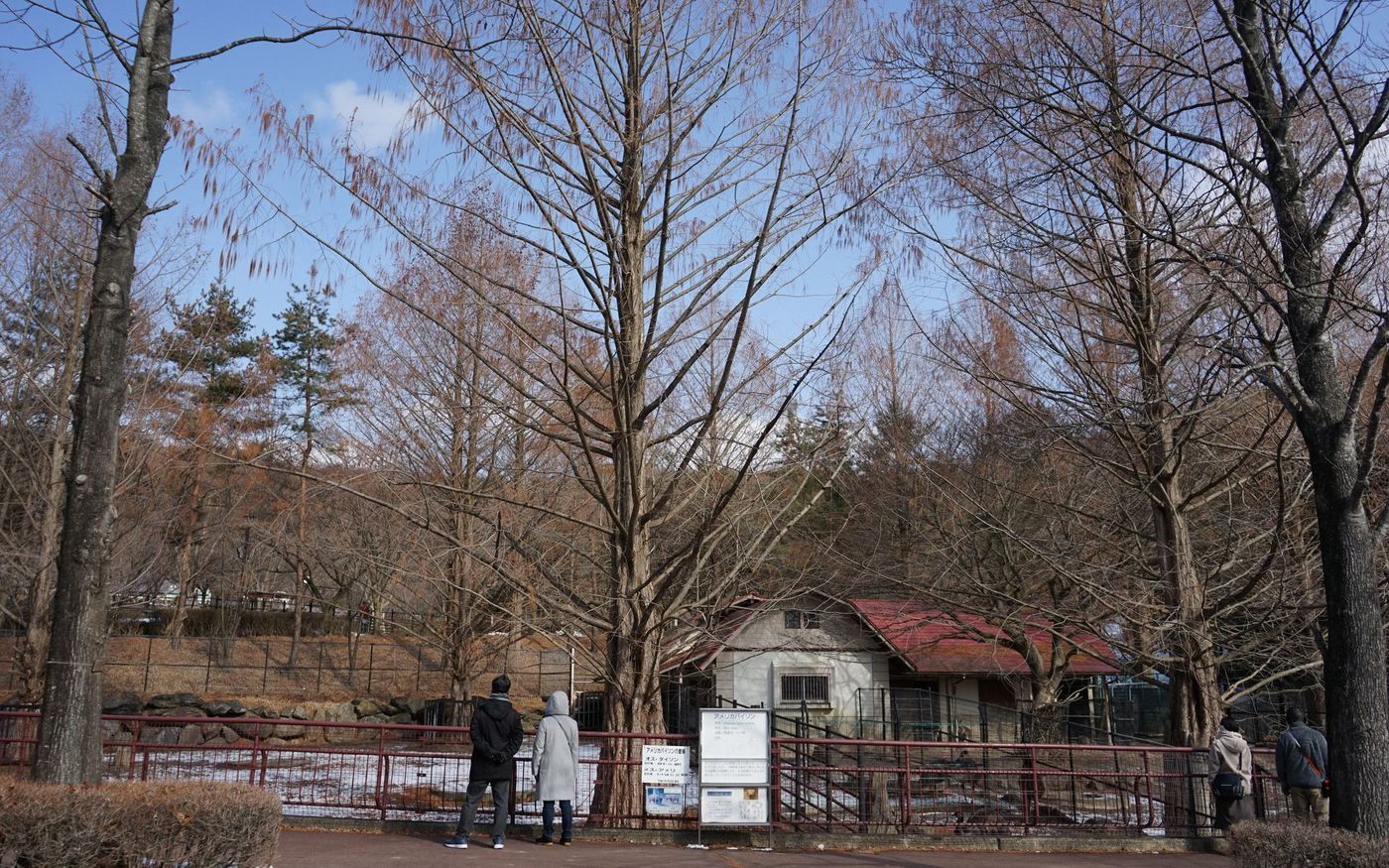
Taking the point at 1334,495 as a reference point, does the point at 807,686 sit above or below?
below

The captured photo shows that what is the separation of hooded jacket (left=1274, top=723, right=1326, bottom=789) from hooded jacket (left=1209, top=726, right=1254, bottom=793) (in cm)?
43

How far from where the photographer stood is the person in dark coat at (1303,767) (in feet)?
35.7

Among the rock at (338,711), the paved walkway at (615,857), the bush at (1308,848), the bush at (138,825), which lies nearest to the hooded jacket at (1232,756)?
the paved walkway at (615,857)

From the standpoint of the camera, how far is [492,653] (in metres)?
26.1

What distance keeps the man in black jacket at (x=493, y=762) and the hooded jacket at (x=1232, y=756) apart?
314 inches

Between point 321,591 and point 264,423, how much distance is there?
14.8 meters

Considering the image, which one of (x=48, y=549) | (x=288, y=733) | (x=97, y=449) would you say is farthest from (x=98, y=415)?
(x=288, y=733)

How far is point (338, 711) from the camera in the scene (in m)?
32.7

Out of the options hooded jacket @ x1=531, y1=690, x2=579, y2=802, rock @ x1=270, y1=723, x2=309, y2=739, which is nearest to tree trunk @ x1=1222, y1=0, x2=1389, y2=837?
hooded jacket @ x1=531, y1=690, x2=579, y2=802

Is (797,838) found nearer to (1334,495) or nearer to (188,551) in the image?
(1334,495)

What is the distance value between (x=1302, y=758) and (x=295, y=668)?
1412 inches

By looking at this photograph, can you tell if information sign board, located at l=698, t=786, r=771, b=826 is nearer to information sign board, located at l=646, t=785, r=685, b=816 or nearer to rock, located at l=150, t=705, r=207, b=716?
information sign board, located at l=646, t=785, r=685, b=816

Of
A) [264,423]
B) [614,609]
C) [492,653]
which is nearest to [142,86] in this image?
[614,609]

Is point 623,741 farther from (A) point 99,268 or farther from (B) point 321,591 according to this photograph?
(B) point 321,591
